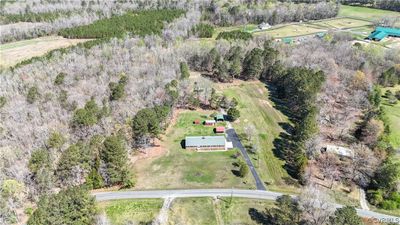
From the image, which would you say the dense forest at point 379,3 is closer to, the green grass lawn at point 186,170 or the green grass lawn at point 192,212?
the green grass lawn at point 186,170

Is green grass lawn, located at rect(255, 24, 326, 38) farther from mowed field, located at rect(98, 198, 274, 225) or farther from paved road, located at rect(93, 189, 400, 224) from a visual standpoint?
mowed field, located at rect(98, 198, 274, 225)

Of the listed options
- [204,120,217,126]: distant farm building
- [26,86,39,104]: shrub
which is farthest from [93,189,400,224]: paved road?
[26,86,39,104]: shrub

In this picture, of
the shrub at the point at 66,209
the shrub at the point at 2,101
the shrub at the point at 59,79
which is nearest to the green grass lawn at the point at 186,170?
the shrub at the point at 66,209

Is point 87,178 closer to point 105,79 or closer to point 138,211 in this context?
point 138,211

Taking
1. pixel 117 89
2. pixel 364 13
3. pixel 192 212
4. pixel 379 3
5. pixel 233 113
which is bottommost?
pixel 192 212

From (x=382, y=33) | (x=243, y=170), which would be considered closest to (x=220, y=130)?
(x=243, y=170)

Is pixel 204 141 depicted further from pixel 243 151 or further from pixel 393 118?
pixel 393 118
